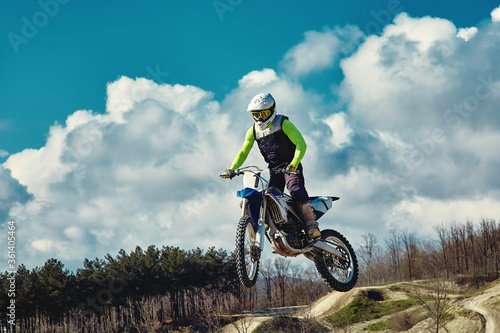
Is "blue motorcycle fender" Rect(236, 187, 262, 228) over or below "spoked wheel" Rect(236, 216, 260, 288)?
over

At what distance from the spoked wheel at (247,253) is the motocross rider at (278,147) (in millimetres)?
1304

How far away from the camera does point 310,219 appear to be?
479 inches

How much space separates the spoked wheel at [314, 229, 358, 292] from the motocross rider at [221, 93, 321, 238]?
3.89 ft

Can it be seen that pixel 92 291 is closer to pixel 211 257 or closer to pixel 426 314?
pixel 211 257

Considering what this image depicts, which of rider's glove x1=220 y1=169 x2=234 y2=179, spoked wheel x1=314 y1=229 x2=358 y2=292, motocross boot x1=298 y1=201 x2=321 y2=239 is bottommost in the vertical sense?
spoked wheel x1=314 y1=229 x2=358 y2=292

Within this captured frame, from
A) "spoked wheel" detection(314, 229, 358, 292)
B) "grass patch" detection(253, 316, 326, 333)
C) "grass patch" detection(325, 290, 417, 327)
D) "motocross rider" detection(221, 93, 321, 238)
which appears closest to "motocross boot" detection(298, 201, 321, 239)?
"motocross rider" detection(221, 93, 321, 238)

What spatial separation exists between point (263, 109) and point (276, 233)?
2.64 m

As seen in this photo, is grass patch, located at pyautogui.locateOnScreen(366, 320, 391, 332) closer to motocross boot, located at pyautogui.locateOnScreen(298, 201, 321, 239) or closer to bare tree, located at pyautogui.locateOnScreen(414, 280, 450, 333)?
bare tree, located at pyautogui.locateOnScreen(414, 280, 450, 333)

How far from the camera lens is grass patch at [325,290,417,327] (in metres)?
99.2

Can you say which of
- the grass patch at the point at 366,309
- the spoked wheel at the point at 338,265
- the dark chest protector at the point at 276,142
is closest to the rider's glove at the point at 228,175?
the dark chest protector at the point at 276,142

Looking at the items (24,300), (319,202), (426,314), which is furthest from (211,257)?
(319,202)

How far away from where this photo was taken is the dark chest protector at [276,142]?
37.9 feet

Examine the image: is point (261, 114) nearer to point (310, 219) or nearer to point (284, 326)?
point (310, 219)

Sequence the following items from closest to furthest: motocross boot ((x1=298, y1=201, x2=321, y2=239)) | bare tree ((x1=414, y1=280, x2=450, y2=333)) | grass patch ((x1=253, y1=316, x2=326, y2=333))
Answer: motocross boot ((x1=298, y1=201, x2=321, y2=239))
bare tree ((x1=414, y1=280, x2=450, y2=333))
grass patch ((x1=253, y1=316, x2=326, y2=333))
